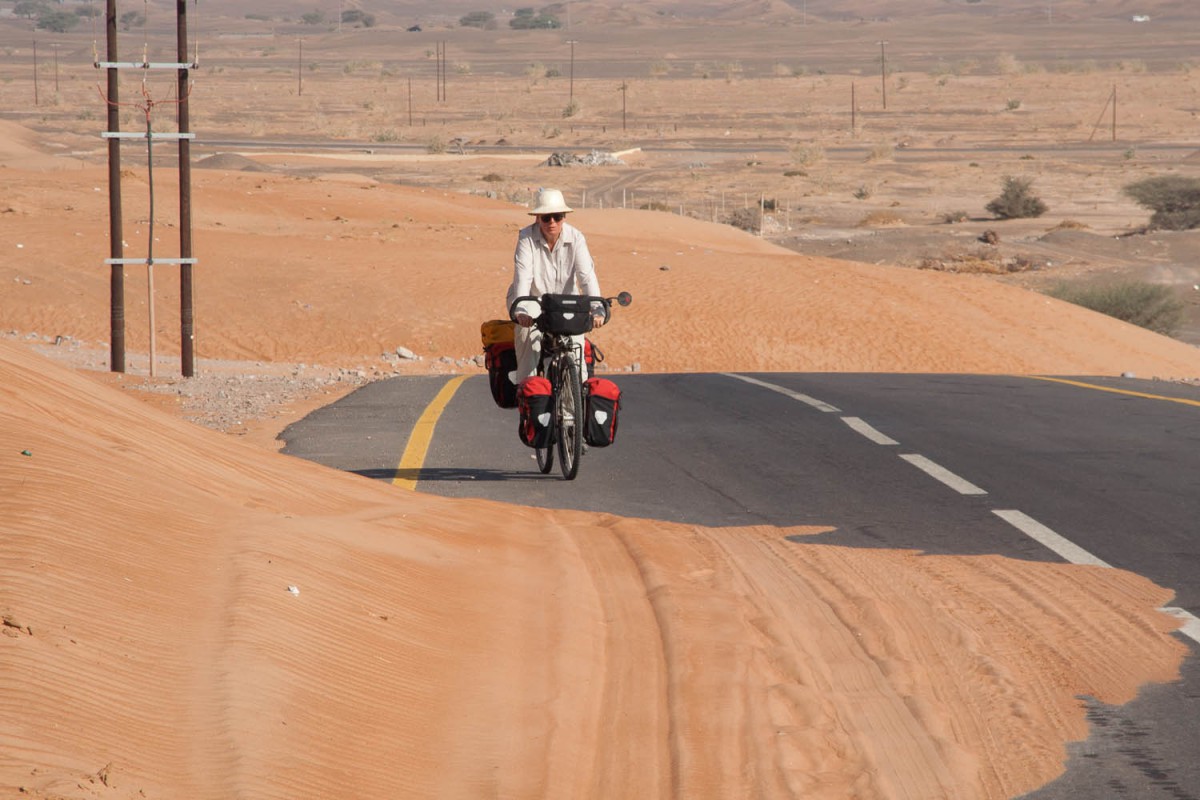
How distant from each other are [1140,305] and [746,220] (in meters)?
20.8

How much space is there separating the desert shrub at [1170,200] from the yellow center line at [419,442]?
48.1m

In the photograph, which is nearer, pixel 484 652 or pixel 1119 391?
pixel 484 652

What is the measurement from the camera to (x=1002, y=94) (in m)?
124

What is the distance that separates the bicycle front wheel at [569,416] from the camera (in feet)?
32.4

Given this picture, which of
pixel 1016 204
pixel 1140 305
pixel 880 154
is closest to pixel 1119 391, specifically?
pixel 1140 305

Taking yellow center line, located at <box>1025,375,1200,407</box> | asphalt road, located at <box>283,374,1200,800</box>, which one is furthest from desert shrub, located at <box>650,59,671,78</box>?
asphalt road, located at <box>283,374,1200,800</box>

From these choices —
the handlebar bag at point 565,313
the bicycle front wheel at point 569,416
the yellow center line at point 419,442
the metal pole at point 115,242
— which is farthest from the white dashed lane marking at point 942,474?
the metal pole at point 115,242

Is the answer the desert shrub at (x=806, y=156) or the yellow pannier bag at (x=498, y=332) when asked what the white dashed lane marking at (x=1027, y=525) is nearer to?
the yellow pannier bag at (x=498, y=332)

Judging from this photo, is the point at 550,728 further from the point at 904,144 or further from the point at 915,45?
the point at 915,45

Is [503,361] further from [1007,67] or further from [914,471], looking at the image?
[1007,67]

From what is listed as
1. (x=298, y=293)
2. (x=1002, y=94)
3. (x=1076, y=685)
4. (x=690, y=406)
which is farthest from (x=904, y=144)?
(x=1076, y=685)

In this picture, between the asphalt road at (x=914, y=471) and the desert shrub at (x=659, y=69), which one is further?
the desert shrub at (x=659, y=69)

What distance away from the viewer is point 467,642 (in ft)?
19.1

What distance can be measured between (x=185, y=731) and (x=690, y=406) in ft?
34.8
